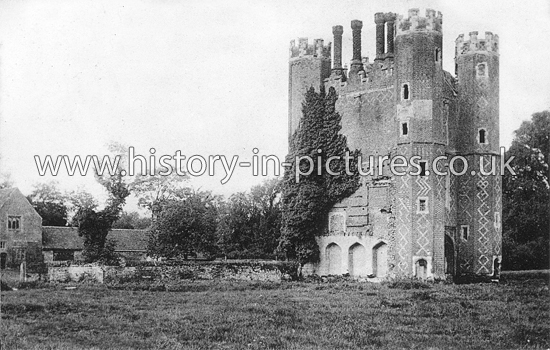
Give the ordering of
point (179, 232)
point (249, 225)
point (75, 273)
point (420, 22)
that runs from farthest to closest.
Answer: point (249, 225)
point (179, 232)
point (420, 22)
point (75, 273)

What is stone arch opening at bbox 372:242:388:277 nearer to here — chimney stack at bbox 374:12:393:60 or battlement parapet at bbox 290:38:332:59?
chimney stack at bbox 374:12:393:60

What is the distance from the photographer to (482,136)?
4028 centimetres

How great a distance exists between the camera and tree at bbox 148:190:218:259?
45125mm

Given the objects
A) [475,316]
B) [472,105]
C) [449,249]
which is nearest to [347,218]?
[449,249]

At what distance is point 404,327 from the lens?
17.7 m

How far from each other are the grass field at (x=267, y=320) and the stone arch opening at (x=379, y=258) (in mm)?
12047

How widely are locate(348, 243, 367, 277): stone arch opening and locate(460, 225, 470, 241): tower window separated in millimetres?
5543

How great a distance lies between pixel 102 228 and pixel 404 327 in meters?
24.5

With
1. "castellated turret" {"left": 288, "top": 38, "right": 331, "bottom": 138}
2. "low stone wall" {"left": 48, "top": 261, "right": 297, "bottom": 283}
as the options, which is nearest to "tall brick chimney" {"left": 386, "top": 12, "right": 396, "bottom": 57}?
"castellated turret" {"left": 288, "top": 38, "right": 331, "bottom": 138}

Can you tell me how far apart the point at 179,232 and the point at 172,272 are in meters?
11.6

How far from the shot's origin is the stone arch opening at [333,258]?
1667 inches

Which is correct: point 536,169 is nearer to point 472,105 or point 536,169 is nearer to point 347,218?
point 472,105

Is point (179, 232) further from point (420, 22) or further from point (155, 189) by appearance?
point (420, 22)

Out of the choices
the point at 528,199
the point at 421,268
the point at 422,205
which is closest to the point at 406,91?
the point at 422,205
